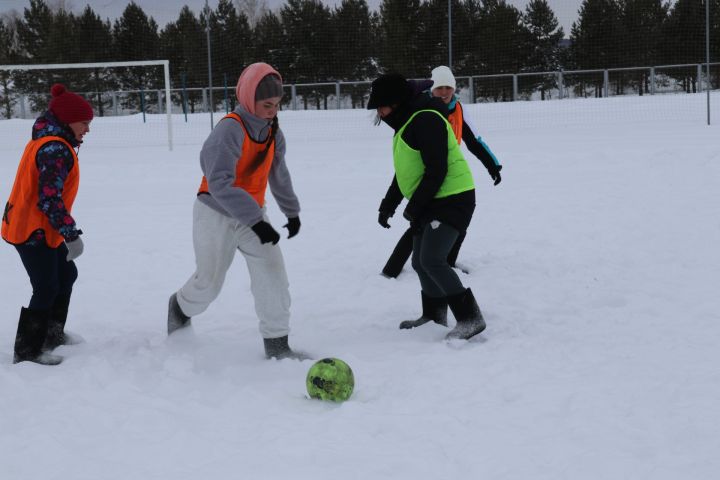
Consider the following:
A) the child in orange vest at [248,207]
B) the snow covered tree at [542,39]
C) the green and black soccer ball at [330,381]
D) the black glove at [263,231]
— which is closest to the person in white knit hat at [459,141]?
the child in orange vest at [248,207]

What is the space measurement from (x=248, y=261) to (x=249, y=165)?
521 millimetres

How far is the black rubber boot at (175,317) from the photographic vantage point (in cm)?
461

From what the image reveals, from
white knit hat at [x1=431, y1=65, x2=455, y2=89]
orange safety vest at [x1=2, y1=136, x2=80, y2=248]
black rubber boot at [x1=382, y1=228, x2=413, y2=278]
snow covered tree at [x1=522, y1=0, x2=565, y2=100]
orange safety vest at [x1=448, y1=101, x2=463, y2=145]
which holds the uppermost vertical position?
snow covered tree at [x1=522, y1=0, x2=565, y2=100]

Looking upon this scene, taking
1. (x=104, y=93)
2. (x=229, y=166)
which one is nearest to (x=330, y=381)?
(x=229, y=166)

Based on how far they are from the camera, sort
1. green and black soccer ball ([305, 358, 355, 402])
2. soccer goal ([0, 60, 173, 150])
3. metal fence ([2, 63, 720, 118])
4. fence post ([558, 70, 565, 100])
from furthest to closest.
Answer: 1. soccer goal ([0, 60, 173, 150])
2. fence post ([558, 70, 565, 100])
3. metal fence ([2, 63, 720, 118])
4. green and black soccer ball ([305, 358, 355, 402])

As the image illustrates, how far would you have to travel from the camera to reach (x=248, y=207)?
396cm

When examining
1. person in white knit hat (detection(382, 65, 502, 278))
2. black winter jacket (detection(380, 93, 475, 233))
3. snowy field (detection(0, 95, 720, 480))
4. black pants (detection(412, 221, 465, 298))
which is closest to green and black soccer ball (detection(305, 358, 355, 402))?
snowy field (detection(0, 95, 720, 480))

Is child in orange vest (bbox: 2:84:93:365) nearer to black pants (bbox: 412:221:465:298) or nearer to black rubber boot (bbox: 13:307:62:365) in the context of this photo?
black rubber boot (bbox: 13:307:62:365)

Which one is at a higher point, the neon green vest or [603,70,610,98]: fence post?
[603,70,610,98]: fence post

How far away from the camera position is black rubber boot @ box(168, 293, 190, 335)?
461 cm

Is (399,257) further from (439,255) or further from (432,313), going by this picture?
(439,255)

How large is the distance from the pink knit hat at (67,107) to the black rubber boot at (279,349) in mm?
1504

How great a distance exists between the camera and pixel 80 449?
3182 mm

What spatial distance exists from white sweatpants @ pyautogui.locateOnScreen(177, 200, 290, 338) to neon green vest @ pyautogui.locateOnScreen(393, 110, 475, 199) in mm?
882
